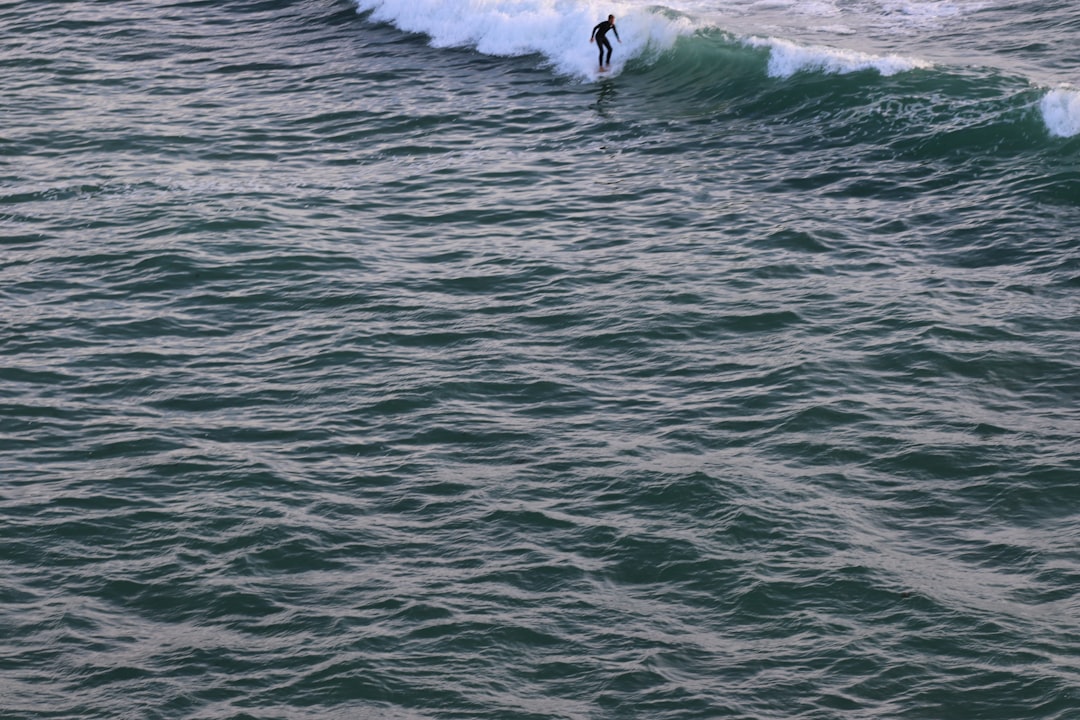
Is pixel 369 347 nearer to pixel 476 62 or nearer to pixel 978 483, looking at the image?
pixel 978 483

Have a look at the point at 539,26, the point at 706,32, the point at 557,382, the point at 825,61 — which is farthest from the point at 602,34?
the point at 557,382

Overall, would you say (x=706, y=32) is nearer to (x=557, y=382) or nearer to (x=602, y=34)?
(x=602, y=34)

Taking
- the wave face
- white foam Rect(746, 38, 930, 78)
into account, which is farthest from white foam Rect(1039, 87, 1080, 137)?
white foam Rect(746, 38, 930, 78)

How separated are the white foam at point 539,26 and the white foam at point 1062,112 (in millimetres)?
11388

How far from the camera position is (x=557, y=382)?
2333 centimetres

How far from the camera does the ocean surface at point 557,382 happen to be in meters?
17.2

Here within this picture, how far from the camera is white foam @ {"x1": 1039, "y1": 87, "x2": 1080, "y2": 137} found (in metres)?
30.5

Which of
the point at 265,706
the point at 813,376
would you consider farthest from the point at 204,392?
the point at 813,376

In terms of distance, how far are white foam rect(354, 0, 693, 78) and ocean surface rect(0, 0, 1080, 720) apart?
45 cm

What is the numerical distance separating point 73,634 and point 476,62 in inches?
1008

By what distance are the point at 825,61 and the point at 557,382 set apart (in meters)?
15.9

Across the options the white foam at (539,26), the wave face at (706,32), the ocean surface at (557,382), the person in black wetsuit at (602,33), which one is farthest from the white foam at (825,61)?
the person in black wetsuit at (602,33)

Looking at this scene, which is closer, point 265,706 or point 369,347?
point 265,706

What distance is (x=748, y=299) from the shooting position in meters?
25.7
